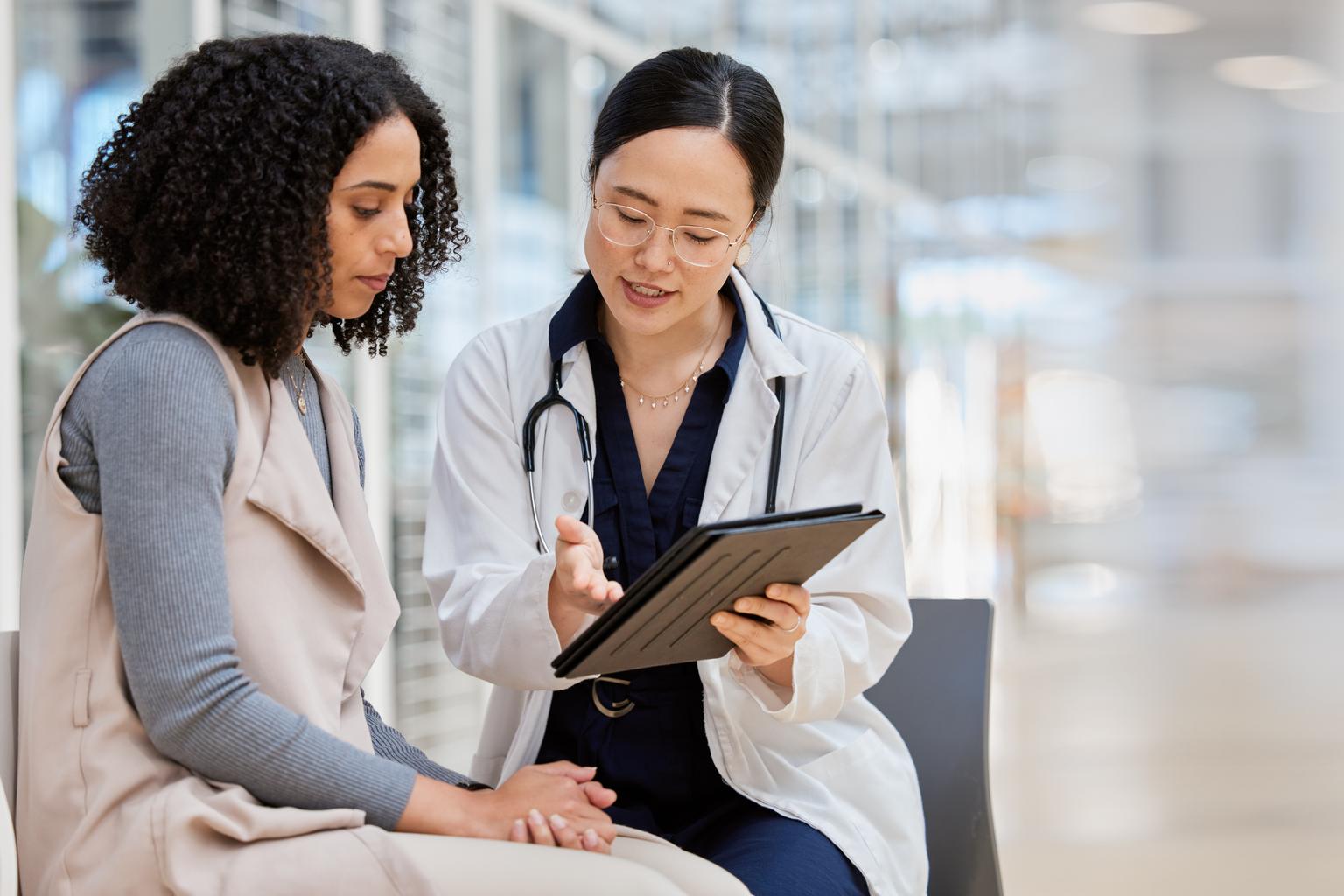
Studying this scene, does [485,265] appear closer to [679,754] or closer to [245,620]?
[679,754]

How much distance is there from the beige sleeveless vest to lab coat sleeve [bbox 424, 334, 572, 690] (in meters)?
0.35

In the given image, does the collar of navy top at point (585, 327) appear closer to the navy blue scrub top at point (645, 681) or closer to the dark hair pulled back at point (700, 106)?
the navy blue scrub top at point (645, 681)

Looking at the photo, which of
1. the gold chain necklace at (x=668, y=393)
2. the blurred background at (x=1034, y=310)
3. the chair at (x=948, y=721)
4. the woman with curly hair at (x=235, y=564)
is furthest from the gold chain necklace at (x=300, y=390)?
the chair at (x=948, y=721)

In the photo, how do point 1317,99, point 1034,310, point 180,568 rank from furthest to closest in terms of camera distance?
point 1317,99 < point 1034,310 < point 180,568

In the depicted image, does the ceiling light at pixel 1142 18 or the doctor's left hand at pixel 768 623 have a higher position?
the ceiling light at pixel 1142 18

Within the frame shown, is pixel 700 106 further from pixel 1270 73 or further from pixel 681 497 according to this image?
pixel 1270 73

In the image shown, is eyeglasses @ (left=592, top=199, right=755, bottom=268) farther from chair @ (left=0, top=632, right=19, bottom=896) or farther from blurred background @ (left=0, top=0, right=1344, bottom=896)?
chair @ (left=0, top=632, right=19, bottom=896)

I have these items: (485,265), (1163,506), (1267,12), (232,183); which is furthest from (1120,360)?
(232,183)

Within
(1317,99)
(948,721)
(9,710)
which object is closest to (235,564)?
(9,710)

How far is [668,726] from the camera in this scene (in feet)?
5.39

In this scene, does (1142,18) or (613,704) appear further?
(1142,18)

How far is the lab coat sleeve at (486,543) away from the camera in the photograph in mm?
1545

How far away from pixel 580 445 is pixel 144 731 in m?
0.71

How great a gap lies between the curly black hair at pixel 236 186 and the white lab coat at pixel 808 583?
18.1 inches
